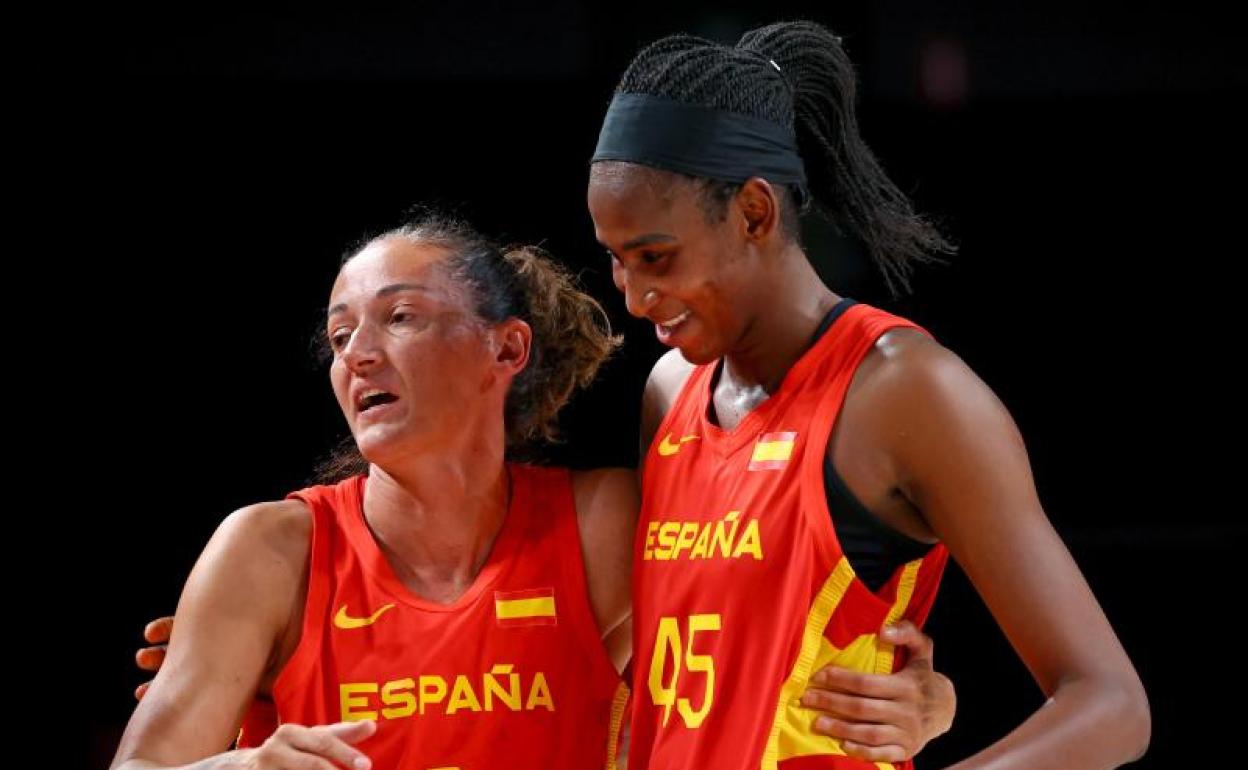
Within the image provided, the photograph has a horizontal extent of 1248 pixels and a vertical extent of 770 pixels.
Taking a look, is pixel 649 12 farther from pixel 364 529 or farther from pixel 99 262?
pixel 364 529

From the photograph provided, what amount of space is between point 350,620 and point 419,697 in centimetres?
13

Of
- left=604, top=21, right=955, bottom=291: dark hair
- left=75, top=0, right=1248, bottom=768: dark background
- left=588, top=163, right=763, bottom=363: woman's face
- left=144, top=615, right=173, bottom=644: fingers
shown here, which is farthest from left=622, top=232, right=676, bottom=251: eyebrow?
left=75, top=0, right=1248, bottom=768: dark background

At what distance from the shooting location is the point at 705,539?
74.6 inches

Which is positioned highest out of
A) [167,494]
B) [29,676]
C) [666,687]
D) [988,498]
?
[988,498]

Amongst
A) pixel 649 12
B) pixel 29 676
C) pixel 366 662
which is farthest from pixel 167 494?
pixel 366 662

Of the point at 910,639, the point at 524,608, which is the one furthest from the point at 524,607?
the point at 910,639

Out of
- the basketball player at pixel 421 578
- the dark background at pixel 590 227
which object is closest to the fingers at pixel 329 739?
the basketball player at pixel 421 578

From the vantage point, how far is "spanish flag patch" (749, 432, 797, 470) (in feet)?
6.09

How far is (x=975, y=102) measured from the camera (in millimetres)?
3994

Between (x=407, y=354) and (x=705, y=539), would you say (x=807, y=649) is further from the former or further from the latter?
(x=407, y=354)

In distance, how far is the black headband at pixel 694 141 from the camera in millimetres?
1874

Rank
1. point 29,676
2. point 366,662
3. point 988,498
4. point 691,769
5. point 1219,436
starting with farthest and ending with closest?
point 1219,436 < point 29,676 < point 366,662 < point 691,769 < point 988,498

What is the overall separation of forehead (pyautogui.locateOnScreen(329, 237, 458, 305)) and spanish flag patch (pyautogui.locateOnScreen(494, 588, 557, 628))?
0.39 meters

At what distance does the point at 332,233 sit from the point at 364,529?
182 cm
